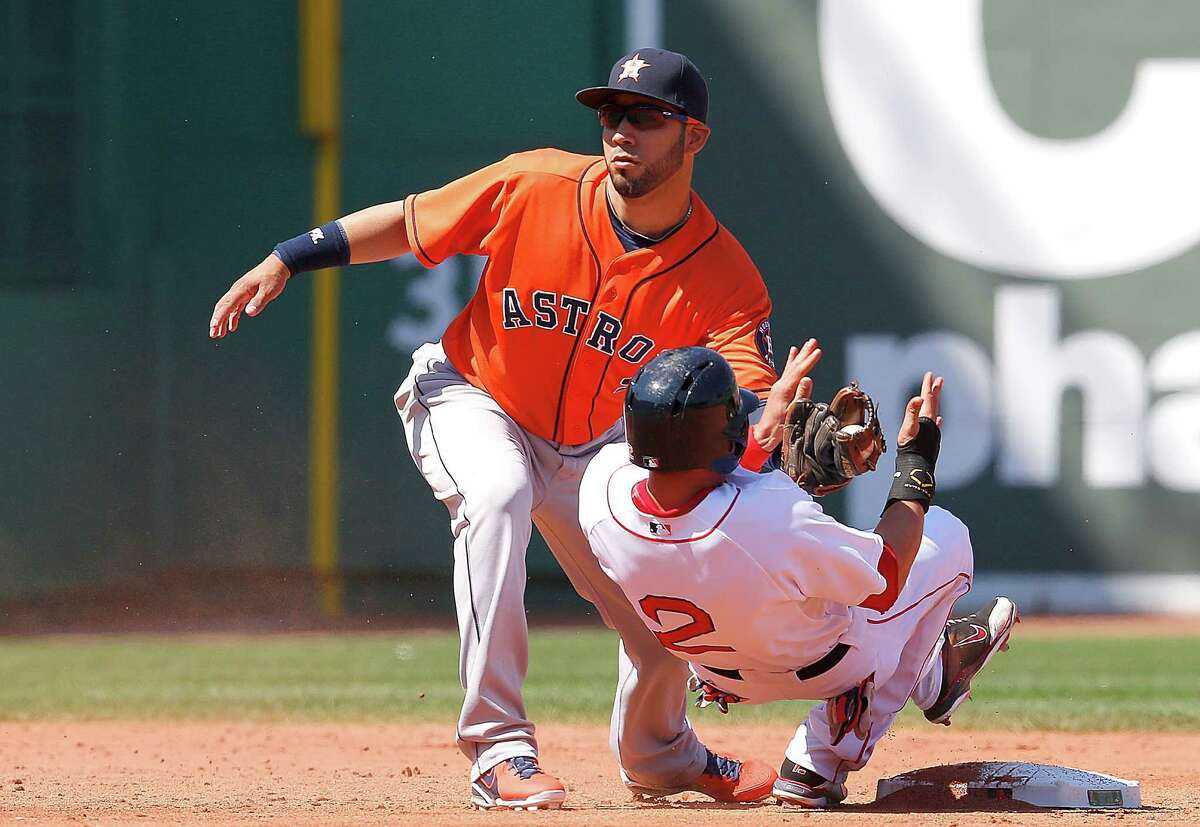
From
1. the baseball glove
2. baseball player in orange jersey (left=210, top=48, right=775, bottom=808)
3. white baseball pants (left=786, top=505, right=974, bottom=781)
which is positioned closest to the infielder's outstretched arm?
baseball player in orange jersey (left=210, top=48, right=775, bottom=808)

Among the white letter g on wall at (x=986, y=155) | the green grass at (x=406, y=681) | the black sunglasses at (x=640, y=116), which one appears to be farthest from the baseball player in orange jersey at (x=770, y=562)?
the white letter g on wall at (x=986, y=155)

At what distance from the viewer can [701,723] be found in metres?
6.12

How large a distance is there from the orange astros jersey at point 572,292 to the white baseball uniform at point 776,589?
0.24 meters

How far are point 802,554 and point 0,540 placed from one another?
7.21 meters

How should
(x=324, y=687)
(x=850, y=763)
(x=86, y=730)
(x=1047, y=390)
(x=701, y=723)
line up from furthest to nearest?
(x=1047, y=390) < (x=324, y=687) < (x=701, y=723) < (x=86, y=730) < (x=850, y=763)

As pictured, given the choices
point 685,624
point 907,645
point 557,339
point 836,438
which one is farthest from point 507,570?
point 907,645

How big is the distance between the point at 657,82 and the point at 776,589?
1.19m

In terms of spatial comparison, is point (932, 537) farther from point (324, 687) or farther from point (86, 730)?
point (324, 687)

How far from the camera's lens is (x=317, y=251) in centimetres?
393

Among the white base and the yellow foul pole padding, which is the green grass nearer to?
the yellow foul pole padding

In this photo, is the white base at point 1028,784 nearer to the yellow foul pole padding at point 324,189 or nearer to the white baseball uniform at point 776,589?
the white baseball uniform at point 776,589

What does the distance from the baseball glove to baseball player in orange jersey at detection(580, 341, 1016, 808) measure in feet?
0.22

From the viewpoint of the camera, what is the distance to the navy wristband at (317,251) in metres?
3.93

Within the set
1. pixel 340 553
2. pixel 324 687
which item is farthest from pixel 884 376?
pixel 324 687
